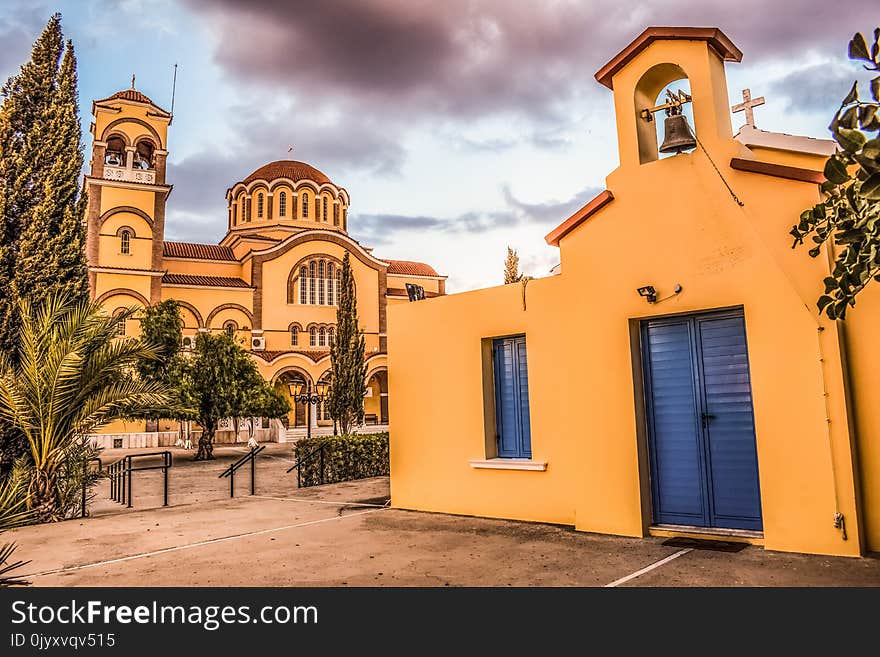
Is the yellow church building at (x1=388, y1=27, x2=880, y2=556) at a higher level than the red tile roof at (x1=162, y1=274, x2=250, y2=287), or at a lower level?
lower

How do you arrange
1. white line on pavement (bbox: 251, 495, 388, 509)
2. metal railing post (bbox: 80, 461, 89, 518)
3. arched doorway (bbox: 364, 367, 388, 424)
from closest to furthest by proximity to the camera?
1. metal railing post (bbox: 80, 461, 89, 518)
2. white line on pavement (bbox: 251, 495, 388, 509)
3. arched doorway (bbox: 364, 367, 388, 424)

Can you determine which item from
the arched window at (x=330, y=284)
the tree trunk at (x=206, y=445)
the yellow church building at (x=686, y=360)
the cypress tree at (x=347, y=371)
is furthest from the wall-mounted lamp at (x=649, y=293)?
the arched window at (x=330, y=284)

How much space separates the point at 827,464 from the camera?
5.20m

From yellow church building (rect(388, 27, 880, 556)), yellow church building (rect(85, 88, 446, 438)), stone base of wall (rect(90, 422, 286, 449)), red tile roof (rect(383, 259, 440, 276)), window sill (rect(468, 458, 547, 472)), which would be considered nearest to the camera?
yellow church building (rect(388, 27, 880, 556))

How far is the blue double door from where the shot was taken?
5.88 meters

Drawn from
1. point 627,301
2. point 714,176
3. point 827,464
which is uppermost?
point 714,176

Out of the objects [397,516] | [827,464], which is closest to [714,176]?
[827,464]

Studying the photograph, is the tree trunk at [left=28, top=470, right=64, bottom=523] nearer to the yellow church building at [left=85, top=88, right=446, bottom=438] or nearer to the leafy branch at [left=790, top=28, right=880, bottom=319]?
the leafy branch at [left=790, top=28, right=880, bottom=319]

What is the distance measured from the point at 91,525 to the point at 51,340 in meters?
2.68

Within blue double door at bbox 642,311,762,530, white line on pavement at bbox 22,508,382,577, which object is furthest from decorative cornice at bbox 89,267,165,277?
blue double door at bbox 642,311,762,530

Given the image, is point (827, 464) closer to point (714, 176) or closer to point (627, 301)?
point (627, 301)

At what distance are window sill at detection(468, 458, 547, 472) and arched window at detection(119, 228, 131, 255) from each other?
3098cm

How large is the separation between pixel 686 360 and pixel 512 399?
243 cm

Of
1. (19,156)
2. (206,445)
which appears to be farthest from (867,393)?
(206,445)
